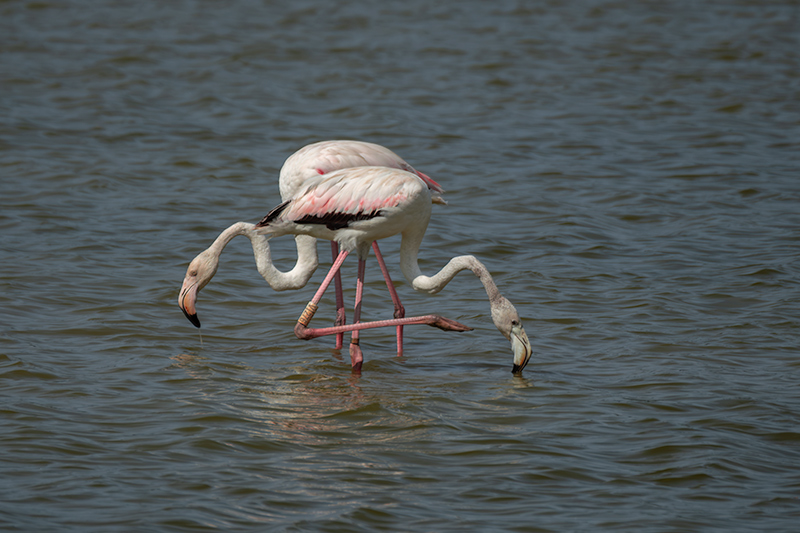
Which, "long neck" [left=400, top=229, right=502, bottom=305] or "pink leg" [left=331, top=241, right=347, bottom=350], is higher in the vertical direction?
"long neck" [left=400, top=229, right=502, bottom=305]

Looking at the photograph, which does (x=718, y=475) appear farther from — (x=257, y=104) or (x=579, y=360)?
(x=257, y=104)

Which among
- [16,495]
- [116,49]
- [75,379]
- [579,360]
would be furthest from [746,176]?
[116,49]

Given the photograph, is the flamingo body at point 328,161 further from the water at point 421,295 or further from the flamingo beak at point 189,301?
the water at point 421,295

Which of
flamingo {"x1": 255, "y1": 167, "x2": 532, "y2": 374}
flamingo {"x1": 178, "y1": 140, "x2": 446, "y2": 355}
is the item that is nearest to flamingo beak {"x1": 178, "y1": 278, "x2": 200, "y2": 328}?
flamingo {"x1": 178, "y1": 140, "x2": 446, "y2": 355}

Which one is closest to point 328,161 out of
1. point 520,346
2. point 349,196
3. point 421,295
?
point 349,196

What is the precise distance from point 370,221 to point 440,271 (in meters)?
0.69

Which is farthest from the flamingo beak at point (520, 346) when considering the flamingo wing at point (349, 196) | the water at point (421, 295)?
the flamingo wing at point (349, 196)

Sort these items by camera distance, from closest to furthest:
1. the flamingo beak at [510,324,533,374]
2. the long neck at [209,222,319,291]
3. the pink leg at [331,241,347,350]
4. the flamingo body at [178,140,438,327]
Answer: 1. the flamingo beak at [510,324,533,374]
2. the flamingo body at [178,140,438,327]
3. the long neck at [209,222,319,291]
4. the pink leg at [331,241,347,350]

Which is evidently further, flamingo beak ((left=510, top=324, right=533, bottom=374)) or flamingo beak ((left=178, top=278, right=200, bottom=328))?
flamingo beak ((left=178, top=278, right=200, bottom=328))

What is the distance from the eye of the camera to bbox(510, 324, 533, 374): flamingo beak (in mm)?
7345

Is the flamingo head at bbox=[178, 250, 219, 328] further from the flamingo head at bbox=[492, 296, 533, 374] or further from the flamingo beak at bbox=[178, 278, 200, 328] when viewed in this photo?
the flamingo head at bbox=[492, 296, 533, 374]

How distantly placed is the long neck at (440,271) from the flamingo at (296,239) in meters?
0.40

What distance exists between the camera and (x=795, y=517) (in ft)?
17.6

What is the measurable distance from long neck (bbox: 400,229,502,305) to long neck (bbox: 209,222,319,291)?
77 cm
